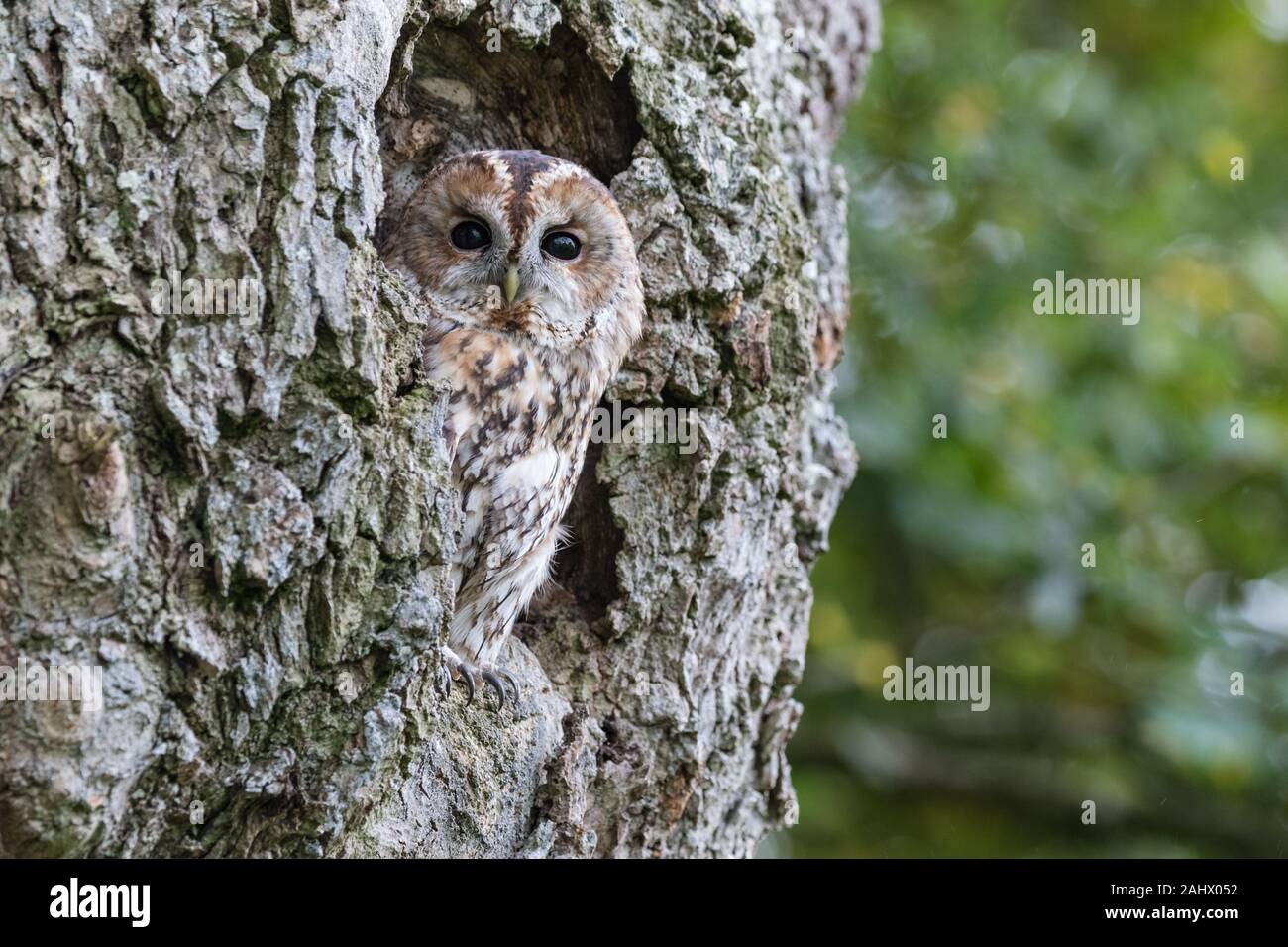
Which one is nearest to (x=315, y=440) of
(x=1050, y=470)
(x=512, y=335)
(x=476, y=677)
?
(x=476, y=677)

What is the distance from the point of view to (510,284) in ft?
9.90

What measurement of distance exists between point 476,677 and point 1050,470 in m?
3.21

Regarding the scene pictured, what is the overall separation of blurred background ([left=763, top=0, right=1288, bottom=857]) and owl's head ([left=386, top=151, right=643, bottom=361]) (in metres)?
2.14

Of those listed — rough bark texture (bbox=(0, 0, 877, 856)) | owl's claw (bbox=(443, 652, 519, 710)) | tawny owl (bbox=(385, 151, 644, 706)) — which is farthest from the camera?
tawny owl (bbox=(385, 151, 644, 706))

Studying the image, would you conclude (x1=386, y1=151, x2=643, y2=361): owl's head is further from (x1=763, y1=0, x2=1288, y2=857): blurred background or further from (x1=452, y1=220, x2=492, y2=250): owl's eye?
(x1=763, y1=0, x2=1288, y2=857): blurred background

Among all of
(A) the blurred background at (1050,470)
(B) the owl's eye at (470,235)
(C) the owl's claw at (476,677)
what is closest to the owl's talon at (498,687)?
(C) the owl's claw at (476,677)

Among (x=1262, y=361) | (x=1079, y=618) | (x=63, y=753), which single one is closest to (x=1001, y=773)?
(x=1079, y=618)

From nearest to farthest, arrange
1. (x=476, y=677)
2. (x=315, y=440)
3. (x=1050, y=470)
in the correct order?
(x=315, y=440) → (x=476, y=677) → (x=1050, y=470)

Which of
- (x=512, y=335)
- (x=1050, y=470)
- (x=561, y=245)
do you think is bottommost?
(x=1050, y=470)

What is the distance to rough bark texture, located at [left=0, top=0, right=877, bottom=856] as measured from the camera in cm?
203

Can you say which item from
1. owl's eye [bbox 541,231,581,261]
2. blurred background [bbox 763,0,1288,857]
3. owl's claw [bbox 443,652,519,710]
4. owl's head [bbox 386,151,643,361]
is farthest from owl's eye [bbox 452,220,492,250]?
blurred background [bbox 763,0,1288,857]

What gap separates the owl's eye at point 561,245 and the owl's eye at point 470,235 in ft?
0.43

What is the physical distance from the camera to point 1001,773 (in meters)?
5.73

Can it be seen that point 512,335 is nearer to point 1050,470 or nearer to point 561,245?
point 561,245
